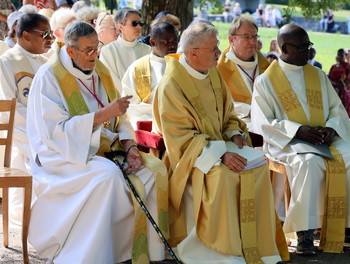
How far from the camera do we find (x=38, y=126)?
17.8 feet

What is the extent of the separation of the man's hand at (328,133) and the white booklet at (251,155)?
0.83 meters

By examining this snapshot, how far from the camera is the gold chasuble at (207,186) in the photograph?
5.40 meters

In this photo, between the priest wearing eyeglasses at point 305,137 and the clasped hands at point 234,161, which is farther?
the priest wearing eyeglasses at point 305,137

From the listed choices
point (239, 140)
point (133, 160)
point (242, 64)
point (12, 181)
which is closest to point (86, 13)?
point (242, 64)

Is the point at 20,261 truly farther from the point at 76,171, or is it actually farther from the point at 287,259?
the point at 287,259

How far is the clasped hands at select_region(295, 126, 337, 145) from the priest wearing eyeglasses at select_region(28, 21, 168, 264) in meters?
1.37

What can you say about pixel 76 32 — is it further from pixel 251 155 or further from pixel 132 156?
pixel 251 155

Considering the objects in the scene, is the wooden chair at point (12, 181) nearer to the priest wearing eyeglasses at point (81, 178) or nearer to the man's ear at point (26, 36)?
the priest wearing eyeglasses at point (81, 178)

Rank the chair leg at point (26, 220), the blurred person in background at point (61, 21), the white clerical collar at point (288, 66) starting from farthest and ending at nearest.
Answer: the blurred person in background at point (61, 21), the white clerical collar at point (288, 66), the chair leg at point (26, 220)

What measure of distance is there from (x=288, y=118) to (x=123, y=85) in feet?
5.74

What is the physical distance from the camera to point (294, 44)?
645cm

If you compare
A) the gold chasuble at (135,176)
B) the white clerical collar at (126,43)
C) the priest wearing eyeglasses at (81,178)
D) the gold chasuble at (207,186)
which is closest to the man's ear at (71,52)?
the priest wearing eyeglasses at (81,178)

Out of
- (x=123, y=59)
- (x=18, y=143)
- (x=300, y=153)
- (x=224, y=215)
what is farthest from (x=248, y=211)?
(x=123, y=59)

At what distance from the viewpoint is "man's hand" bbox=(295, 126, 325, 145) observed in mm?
6152
